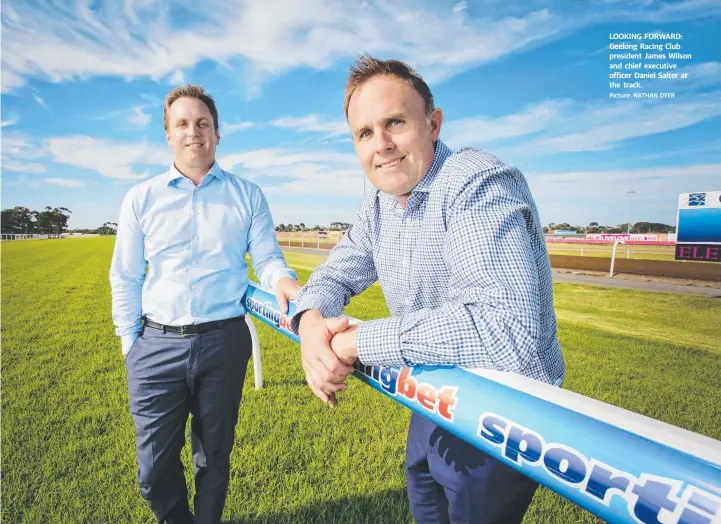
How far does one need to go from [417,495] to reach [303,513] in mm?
1265

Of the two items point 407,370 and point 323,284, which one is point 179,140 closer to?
point 323,284

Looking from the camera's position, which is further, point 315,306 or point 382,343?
point 315,306

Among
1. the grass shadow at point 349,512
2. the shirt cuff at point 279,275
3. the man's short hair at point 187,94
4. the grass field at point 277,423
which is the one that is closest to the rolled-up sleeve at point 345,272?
the shirt cuff at point 279,275

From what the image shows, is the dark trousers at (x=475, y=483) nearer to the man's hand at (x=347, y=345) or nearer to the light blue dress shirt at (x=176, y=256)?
the man's hand at (x=347, y=345)

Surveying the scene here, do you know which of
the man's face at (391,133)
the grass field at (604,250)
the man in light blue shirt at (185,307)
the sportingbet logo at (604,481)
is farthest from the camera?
the grass field at (604,250)

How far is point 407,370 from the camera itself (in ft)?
3.92

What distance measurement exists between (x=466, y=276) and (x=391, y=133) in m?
0.58

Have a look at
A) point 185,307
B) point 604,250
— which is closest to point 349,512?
point 185,307

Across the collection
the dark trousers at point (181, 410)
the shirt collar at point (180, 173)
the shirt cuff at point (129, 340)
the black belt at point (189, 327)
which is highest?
the shirt collar at point (180, 173)

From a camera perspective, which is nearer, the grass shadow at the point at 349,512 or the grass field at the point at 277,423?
the grass shadow at the point at 349,512

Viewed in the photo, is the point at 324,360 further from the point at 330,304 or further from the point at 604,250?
the point at 604,250

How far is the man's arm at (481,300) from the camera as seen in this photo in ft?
3.16

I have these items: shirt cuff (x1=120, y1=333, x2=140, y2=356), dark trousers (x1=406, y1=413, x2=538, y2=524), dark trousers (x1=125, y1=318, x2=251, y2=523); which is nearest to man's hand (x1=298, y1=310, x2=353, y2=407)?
dark trousers (x1=406, y1=413, x2=538, y2=524)

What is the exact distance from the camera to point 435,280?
137 centimetres
